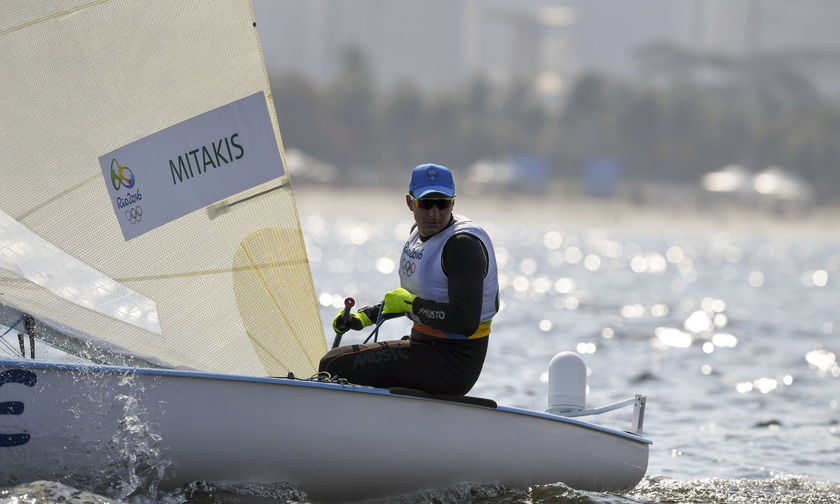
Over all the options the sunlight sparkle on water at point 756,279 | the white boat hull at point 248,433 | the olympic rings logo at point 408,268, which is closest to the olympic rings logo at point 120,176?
the white boat hull at point 248,433

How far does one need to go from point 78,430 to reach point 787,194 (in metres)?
50.9

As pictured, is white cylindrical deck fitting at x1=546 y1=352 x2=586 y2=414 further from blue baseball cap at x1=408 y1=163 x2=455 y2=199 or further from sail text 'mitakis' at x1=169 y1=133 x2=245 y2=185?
sail text 'mitakis' at x1=169 y1=133 x2=245 y2=185

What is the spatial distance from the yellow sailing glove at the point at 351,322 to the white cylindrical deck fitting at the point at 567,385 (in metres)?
0.94

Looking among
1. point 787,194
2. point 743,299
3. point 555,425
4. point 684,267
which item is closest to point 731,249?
point 684,267

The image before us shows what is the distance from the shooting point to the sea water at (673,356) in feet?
16.4

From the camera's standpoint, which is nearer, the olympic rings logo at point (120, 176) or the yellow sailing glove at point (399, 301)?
the yellow sailing glove at point (399, 301)

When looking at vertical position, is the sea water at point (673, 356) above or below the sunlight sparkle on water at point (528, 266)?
below

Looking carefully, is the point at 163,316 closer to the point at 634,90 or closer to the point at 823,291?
the point at 823,291

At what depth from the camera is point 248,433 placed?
12.4 feet

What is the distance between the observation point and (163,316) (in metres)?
4.28

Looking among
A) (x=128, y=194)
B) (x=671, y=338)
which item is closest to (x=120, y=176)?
(x=128, y=194)

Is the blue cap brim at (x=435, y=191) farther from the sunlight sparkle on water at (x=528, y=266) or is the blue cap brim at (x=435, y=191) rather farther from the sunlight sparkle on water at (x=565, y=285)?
the sunlight sparkle on water at (x=528, y=266)

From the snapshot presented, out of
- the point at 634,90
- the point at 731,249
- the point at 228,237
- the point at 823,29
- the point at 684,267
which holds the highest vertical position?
the point at 823,29

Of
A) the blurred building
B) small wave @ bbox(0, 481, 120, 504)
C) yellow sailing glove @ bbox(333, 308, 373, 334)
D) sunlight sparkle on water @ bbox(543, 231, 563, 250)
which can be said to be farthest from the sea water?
the blurred building
